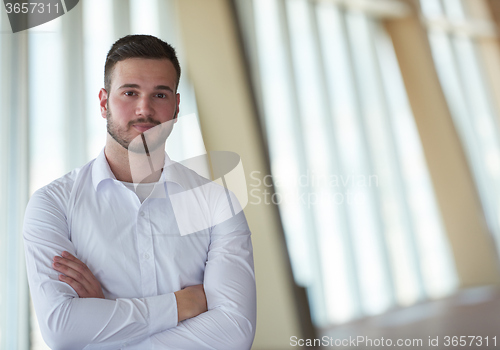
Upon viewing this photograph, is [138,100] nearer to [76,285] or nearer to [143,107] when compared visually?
[143,107]

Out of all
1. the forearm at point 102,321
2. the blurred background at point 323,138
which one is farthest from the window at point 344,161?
the forearm at point 102,321

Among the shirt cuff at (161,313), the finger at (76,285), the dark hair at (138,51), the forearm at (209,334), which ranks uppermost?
the dark hair at (138,51)

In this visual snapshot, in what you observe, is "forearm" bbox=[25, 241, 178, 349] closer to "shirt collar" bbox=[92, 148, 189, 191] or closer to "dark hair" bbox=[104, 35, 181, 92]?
"shirt collar" bbox=[92, 148, 189, 191]

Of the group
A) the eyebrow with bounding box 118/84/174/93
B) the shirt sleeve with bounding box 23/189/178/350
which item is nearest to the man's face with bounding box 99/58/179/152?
the eyebrow with bounding box 118/84/174/93

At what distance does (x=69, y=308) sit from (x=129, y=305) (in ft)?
0.36

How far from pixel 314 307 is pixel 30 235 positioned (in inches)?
42.4

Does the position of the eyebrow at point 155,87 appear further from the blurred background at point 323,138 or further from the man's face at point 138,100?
the blurred background at point 323,138

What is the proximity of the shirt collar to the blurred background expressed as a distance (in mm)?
135

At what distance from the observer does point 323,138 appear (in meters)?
1.68

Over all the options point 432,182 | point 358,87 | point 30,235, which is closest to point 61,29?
point 30,235

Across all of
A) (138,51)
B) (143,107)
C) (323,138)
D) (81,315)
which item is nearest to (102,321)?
(81,315)

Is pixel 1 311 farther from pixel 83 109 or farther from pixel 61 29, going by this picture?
pixel 61 29

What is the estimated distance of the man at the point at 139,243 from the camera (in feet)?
2.47

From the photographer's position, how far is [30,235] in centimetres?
79
